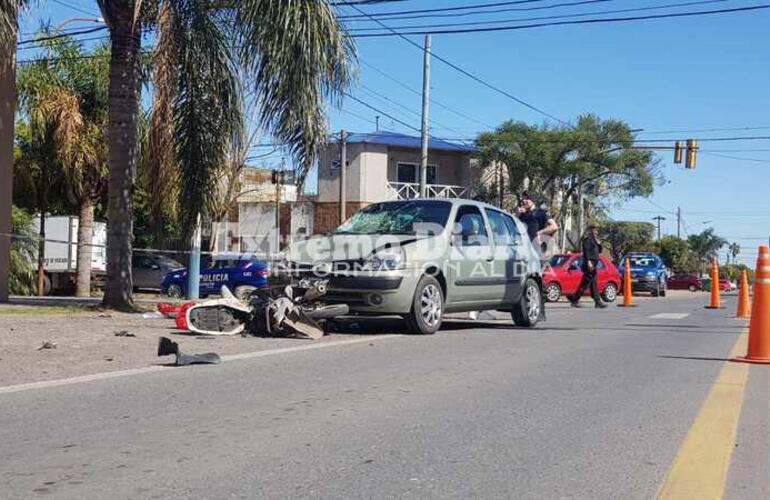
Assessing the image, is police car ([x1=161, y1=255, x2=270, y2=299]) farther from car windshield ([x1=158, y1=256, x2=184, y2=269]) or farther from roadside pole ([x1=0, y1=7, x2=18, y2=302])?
roadside pole ([x1=0, y1=7, x2=18, y2=302])

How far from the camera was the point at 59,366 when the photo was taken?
763 cm

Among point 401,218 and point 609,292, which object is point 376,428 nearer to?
point 401,218

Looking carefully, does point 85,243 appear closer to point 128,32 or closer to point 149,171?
point 149,171

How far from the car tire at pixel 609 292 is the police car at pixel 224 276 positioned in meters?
10.5

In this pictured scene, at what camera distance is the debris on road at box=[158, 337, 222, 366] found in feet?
25.6

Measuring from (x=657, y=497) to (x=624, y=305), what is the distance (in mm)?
17561

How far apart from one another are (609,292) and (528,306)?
1428 centimetres

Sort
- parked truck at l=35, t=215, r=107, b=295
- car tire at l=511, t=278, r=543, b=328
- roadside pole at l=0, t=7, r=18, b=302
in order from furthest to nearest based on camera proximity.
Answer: parked truck at l=35, t=215, r=107, b=295
roadside pole at l=0, t=7, r=18, b=302
car tire at l=511, t=278, r=543, b=328

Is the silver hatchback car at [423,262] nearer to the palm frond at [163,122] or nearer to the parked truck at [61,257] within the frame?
the palm frond at [163,122]

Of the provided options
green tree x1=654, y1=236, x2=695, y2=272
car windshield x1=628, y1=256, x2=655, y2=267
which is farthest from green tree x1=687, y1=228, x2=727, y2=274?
car windshield x1=628, y1=256, x2=655, y2=267

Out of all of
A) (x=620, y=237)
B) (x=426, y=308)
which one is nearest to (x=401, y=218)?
(x=426, y=308)

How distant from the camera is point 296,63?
11188 millimetres

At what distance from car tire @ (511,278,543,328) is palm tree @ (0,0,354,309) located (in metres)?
3.65

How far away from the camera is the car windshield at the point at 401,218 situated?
10.7m
